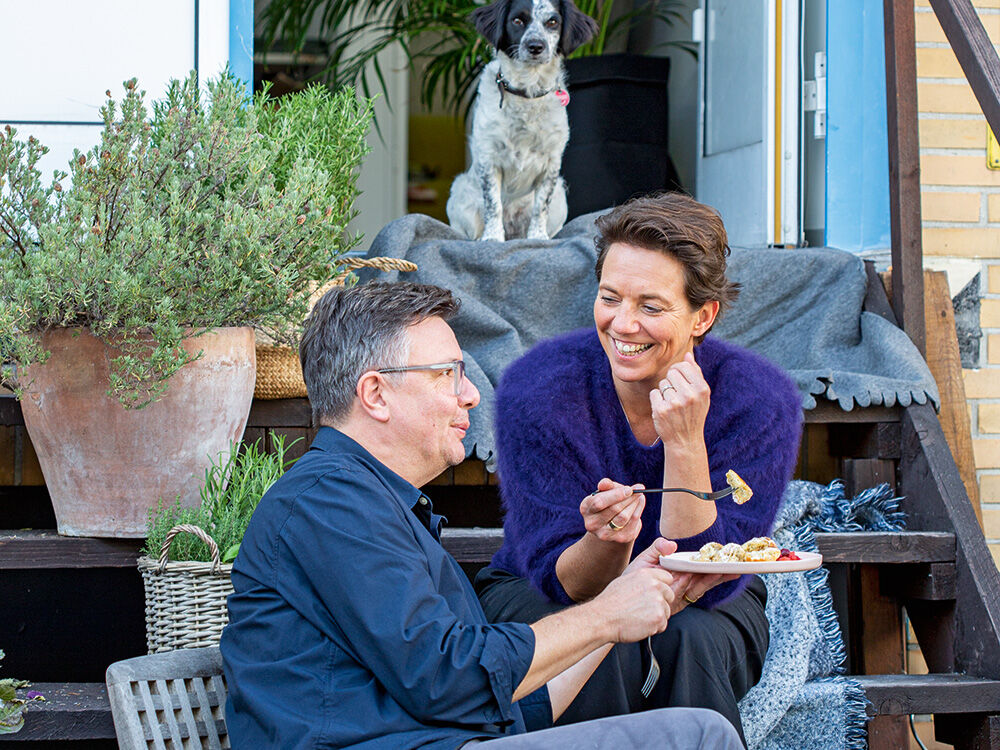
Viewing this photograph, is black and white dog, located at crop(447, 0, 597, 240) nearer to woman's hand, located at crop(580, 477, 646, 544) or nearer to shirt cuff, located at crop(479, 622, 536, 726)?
woman's hand, located at crop(580, 477, 646, 544)

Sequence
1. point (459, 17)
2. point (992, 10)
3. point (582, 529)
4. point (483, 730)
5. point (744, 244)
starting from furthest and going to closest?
point (459, 17), point (744, 244), point (992, 10), point (582, 529), point (483, 730)

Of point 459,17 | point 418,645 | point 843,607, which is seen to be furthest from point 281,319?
point 459,17

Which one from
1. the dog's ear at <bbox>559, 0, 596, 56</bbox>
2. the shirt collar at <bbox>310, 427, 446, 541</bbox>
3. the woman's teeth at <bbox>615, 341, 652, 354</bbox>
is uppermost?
the dog's ear at <bbox>559, 0, 596, 56</bbox>

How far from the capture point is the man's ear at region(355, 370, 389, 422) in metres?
1.65

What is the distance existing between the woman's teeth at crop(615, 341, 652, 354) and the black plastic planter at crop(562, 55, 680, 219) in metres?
3.16

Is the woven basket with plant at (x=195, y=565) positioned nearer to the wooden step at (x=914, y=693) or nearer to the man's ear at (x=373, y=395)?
the wooden step at (x=914, y=693)

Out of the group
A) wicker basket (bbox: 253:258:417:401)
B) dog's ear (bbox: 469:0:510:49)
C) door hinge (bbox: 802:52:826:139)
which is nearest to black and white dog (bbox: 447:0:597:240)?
dog's ear (bbox: 469:0:510:49)

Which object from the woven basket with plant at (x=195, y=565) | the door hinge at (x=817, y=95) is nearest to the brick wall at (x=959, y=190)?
the door hinge at (x=817, y=95)

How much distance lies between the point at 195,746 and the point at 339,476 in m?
0.50

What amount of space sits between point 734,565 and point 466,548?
1115 millimetres

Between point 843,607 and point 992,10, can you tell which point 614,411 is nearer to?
point 843,607

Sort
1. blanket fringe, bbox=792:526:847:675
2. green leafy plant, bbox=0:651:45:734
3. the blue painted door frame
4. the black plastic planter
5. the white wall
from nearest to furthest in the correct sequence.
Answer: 1. green leafy plant, bbox=0:651:45:734
2. blanket fringe, bbox=792:526:847:675
3. the white wall
4. the blue painted door frame
5. the black plastic planter

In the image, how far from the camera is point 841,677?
2.58 metres

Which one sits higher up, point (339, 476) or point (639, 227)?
point (639, 227)
